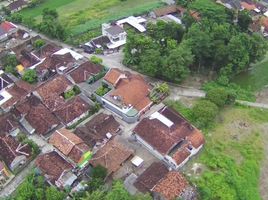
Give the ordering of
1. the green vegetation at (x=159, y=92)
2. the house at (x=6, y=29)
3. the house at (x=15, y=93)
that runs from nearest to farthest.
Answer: the house at (x=15, y=93), the green vegetation at (x=159, y=92), the house at (x=6, y=29)

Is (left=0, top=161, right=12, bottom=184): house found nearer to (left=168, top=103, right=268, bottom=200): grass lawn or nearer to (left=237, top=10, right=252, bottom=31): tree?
(left=168, top=103, right=268, bottom=200): grass lawn

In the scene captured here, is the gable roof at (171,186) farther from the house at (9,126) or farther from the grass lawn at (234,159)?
the house at (9,126)

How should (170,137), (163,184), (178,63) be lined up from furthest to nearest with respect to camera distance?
(178,63), (170,137), (163,184)

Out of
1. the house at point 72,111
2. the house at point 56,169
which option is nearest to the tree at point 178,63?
the house at point 72,111

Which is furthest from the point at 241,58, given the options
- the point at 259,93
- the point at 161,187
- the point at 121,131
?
the point at 161,187

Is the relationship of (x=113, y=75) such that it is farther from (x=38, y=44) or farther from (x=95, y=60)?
(x=38, y=44)

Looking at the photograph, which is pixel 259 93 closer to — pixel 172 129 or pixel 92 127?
pixel 172 129

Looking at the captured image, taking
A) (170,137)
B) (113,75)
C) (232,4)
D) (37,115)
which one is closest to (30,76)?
(37,115)

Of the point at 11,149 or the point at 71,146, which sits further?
the point at 11,149
